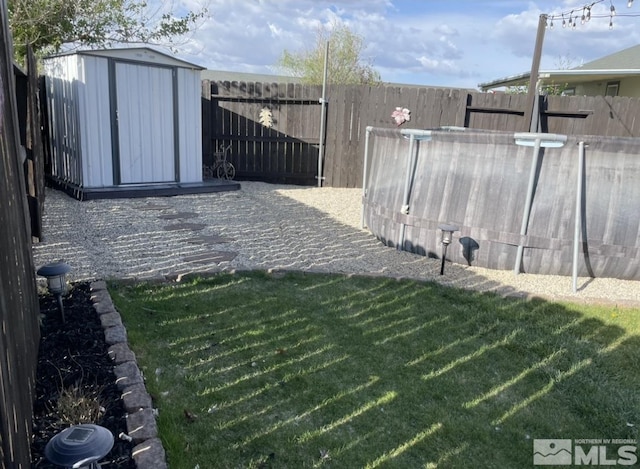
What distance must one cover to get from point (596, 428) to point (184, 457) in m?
2.04

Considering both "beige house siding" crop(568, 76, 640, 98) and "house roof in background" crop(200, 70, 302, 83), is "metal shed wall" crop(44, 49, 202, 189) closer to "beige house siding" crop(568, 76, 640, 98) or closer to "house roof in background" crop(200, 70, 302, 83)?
"beige house siding" crop(568, 76, 640, 98)

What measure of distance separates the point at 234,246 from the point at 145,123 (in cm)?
399

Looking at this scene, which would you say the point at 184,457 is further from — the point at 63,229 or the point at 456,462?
the point at 63,229

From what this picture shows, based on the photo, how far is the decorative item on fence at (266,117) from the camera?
10.2 meters

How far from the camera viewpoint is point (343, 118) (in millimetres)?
10102

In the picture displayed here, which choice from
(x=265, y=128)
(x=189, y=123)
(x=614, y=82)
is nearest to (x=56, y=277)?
(x=189, y=123)

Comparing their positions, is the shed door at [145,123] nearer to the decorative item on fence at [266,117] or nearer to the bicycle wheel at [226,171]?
the bicycle wheel at [226,171]

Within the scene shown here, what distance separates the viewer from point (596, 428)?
2.57m

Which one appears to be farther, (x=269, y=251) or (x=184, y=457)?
(x=269, y=251)

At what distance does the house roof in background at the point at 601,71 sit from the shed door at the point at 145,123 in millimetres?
10820

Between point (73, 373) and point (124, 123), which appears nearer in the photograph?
point (73, 373)

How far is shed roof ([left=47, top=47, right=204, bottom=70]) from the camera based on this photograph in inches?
305

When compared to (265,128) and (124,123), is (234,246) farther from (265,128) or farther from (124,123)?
(265,128)

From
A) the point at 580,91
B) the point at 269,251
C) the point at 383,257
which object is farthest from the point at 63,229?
the point at 580,91
